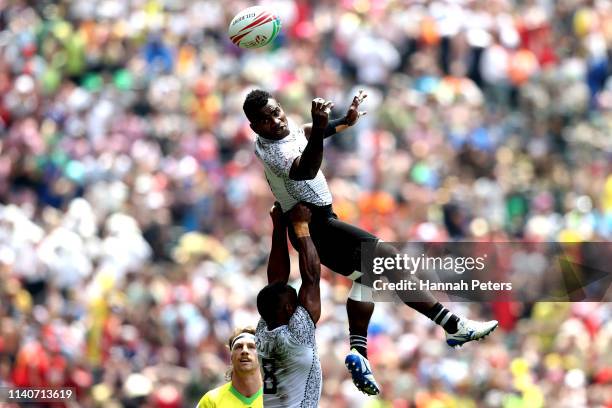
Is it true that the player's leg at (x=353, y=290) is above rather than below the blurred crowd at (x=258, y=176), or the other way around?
below

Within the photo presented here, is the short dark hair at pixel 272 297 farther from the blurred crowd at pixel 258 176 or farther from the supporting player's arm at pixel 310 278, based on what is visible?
the blurred crowd at pixel 258 176

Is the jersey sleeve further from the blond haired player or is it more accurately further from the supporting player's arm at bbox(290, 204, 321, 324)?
the blond haired player

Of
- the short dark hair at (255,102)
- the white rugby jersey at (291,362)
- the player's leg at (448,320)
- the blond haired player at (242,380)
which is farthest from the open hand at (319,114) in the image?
the blond haired player at (242,380)

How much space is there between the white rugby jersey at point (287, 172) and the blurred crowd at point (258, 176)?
20.0 ft

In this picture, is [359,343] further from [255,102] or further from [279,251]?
[255,102]

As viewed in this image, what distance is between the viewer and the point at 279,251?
11.0 meters

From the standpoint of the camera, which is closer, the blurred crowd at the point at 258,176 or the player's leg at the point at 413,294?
the player's leg at the point at 413,294

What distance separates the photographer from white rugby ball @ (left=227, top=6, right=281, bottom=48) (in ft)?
35.3

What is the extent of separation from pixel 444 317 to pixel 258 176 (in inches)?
400

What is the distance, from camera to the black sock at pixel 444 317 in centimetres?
1077

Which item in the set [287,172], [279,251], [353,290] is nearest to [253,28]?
[287,172]

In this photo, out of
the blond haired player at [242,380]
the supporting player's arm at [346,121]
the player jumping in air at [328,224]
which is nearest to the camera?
the player jumping in air at [328,224]

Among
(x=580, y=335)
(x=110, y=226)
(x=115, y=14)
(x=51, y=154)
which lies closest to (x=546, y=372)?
(x=580, y=335)

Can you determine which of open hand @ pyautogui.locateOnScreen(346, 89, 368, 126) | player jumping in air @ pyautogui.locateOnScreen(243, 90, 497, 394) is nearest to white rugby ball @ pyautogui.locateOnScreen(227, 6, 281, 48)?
player jumping in air @ pyautogui.locateOnScreen(243, 90, 497, 394)
